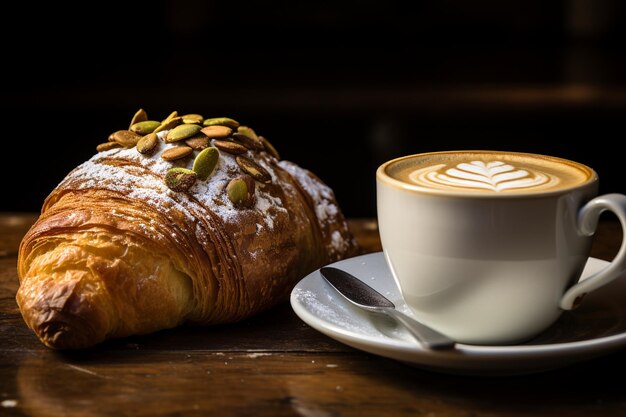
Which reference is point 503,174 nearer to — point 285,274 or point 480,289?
point 480,289

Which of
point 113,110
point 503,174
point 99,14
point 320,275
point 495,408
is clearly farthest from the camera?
point 99,14

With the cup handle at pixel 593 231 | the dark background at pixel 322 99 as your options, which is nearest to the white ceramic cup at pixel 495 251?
the cup handle at pixel 593 231

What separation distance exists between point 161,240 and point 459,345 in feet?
1.04

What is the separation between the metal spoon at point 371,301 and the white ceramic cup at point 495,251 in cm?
4

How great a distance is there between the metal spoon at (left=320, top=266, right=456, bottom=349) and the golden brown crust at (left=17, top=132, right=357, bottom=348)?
7cm

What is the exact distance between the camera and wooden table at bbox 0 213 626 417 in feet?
2.35

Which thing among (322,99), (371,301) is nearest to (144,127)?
(371,301)

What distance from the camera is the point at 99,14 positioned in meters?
3.98

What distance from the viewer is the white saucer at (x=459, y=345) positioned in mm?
703

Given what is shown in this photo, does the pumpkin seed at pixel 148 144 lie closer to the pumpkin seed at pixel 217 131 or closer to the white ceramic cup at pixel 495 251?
the pumpkin seed at pixel 217 131

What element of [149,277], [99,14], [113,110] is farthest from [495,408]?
[99,14]

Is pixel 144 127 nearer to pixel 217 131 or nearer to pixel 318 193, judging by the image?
pixel 217 131

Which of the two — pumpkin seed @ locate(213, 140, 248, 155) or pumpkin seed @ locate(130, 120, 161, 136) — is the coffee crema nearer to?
pumpkin seed @ locate(213, 140, 248, 155)

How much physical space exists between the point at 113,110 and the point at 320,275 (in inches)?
74.7
